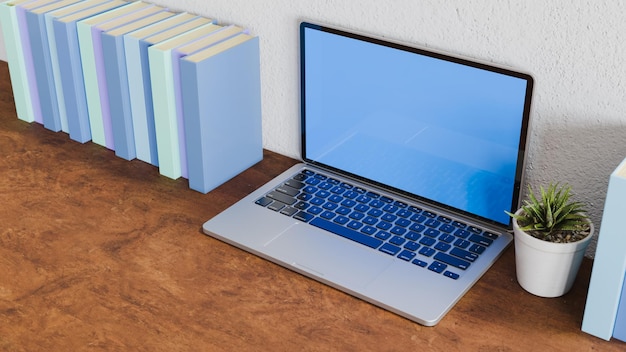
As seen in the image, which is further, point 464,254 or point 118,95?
point 118,95

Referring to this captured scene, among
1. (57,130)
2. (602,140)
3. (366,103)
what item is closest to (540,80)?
(602,140)

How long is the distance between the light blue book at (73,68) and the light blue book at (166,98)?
8.0 inches

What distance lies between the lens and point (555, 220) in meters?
1.26

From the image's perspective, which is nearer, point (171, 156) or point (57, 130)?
point (171, 156)

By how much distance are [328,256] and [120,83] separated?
0.53 metres

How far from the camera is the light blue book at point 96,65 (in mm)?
1600

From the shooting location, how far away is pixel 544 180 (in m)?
1.39

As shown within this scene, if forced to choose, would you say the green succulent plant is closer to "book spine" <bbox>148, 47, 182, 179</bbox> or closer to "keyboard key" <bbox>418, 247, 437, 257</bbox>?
"keyboard key" <bbox>418, 247, 437, 257</bbox>

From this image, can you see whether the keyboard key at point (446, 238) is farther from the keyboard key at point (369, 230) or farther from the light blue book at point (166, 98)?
the light blue book at point (166, 98)

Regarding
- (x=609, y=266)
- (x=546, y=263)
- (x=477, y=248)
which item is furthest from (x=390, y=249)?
(x=609, y=266)

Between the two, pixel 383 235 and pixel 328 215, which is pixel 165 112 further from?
pixel 383 235

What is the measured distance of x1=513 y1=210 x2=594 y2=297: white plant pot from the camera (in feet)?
4.09

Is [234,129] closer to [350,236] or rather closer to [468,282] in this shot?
[350,236]

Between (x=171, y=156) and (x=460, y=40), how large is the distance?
0.57m
